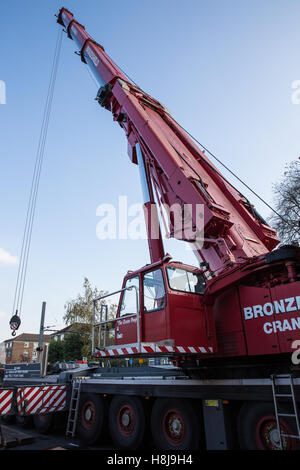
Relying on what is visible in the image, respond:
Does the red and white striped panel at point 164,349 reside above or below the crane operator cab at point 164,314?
below

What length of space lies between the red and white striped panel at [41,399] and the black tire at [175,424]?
304 cm

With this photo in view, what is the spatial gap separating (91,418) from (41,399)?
128cm

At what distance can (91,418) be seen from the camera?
7348 millimetres

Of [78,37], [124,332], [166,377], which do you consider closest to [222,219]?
[124,332]

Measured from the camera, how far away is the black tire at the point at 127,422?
242 inches

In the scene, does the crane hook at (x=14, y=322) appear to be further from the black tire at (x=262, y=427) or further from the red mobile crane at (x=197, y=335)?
the black tire at (x=262, y=427)

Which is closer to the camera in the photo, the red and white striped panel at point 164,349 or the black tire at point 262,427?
the black tire at point 262,427

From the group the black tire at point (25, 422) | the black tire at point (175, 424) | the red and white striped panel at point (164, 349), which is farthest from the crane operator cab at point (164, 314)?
the black tire at point (25, 422)

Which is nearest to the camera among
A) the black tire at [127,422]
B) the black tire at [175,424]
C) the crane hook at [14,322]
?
the black tire at [175,424]

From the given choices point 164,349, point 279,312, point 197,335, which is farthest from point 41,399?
point 279,312

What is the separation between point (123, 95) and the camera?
876 cm

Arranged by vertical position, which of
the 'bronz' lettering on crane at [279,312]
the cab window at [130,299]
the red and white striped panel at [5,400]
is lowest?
the red and white striped panel at [5,400]
